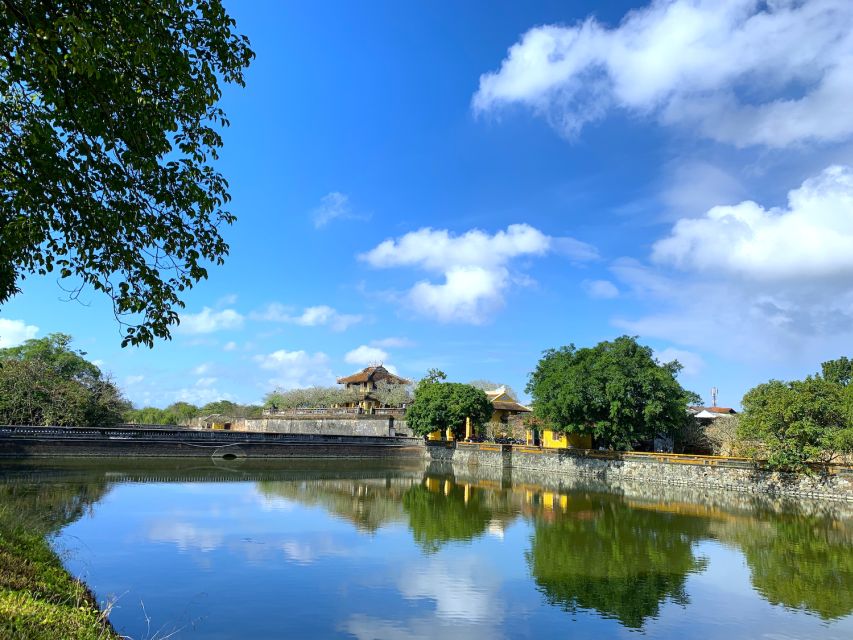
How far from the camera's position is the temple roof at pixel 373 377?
63375 mm

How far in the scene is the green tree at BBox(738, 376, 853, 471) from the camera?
22.3 m

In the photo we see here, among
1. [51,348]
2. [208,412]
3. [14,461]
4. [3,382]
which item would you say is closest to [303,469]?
[14,461]

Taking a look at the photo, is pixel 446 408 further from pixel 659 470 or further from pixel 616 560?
pixel 616 560

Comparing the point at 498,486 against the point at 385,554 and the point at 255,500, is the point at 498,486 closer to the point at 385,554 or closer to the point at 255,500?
the point at 255,500

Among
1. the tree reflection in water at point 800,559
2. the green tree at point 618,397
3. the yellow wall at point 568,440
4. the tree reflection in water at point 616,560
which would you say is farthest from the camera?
the yellow wall at point 568,440

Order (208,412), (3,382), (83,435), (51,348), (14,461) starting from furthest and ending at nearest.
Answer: (208,412), (51,348), (3,382), (83,435), (14,461)

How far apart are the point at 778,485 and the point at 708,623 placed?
19.1 m

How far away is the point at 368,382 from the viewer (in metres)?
62.8

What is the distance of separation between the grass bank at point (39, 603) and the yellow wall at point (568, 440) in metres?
31.7

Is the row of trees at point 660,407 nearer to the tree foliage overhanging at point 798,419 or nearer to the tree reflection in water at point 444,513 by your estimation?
the tree foliage overhanging at point 798,419

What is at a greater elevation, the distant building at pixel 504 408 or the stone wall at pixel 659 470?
the distant building at pixel 504 408

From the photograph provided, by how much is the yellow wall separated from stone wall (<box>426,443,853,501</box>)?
78.7 inches

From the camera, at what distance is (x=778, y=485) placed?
80.7 ft

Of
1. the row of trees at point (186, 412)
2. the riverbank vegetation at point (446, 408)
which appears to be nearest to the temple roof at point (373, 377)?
the row of trees at point (186, 412)
